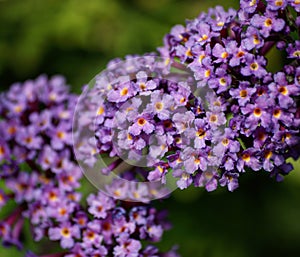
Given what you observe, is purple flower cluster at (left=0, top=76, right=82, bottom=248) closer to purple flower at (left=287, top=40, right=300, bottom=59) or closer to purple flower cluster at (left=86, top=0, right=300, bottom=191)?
purple flower cluster at (left=86, top=0, right=300, bottom=191)

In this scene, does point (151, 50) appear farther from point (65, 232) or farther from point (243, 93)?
point (243, 93)

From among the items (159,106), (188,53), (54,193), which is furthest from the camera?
(54,193)

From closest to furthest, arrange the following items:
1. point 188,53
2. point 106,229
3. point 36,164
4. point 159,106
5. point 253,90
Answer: point 253,90 < point 159,106 < point 188,53 < point 106,229 < point 36,164

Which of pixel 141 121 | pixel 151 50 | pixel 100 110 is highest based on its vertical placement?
pixel 151 50

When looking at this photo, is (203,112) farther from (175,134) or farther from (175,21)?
(175,21)

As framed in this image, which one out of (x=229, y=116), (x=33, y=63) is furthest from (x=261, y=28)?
(x=33, y=63)

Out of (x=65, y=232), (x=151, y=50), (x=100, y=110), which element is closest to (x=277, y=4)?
(x=100, y=110)

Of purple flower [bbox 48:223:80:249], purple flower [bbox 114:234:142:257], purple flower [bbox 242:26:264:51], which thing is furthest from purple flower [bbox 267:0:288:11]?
purple flower [bbox 48:223:80:249]

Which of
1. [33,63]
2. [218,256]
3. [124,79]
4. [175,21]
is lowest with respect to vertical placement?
[218,256]
